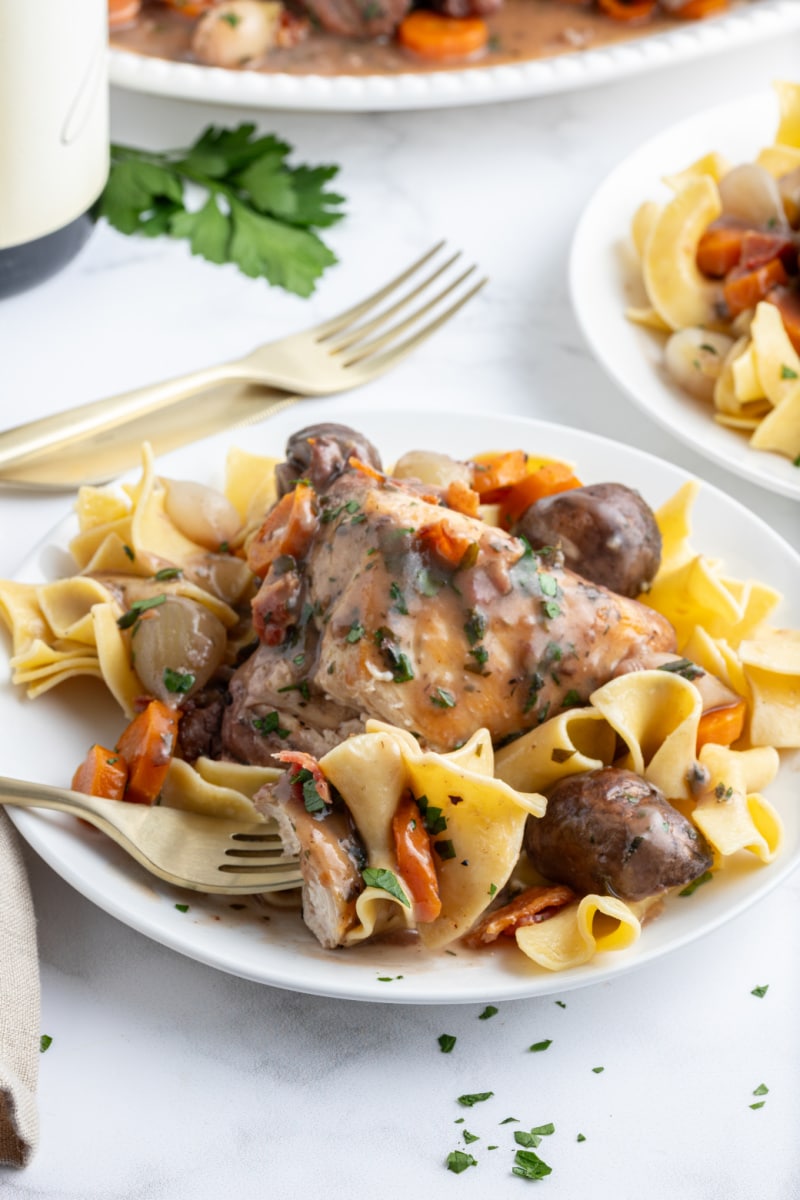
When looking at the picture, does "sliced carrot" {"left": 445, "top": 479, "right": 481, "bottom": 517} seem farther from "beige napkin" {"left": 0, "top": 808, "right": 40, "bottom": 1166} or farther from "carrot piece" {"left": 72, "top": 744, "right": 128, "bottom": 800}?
"beige napkin" {"left": 0, "top": 808, "right": 40, "bottom": 1166}

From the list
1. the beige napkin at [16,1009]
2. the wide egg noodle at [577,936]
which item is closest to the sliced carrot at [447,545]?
the wide egg noodle at [577,936]

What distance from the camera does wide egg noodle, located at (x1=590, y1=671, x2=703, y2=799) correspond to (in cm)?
303

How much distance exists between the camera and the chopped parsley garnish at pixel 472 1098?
267 centimetres

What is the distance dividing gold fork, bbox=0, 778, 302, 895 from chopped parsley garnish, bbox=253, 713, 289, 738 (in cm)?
29

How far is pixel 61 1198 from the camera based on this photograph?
2.49 metres

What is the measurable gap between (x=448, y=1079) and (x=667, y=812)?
666 millimetres

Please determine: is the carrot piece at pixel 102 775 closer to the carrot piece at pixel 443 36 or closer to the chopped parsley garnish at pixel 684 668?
the chopped parsley garnish at pixel 684 668

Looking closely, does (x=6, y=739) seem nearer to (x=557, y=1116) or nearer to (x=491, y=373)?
(x=557, y=1116)

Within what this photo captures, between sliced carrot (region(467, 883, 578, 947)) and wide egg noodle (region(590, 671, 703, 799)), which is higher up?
wide egg noodle (region(590, 671, 703, 799))

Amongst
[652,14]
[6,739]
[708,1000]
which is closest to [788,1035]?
[708,1000]

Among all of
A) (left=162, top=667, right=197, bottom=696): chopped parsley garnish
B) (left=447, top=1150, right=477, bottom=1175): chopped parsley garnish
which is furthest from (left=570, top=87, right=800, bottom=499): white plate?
(left=447, top=1150, right=477, bottom=1175): chopped parsley garnish

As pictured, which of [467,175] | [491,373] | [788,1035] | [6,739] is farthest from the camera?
[467,175]

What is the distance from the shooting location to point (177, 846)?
Result: 2.85 meters

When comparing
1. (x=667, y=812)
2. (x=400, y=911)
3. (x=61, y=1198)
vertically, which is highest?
(x=667, y=812)
